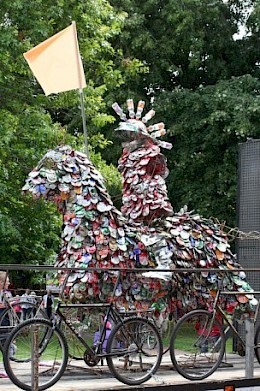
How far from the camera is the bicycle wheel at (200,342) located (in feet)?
21.9

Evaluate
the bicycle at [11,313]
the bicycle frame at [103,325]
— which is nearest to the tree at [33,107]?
the bicycle at [11,313]

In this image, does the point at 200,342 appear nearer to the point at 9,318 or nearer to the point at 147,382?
the point at 147,382

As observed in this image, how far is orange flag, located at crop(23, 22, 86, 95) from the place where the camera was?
28.3ft

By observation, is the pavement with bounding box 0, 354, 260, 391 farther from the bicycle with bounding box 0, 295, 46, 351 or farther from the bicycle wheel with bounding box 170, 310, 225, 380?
the bicycle with bounding box 0, 295, 46, 351

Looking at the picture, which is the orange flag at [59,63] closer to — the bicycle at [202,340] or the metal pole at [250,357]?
the bicycle at [202,340]

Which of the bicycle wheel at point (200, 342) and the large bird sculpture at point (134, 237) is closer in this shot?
the bicycle wheel at point (200, 342)

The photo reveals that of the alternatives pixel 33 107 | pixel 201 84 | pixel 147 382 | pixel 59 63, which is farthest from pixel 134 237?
pixel 201 84

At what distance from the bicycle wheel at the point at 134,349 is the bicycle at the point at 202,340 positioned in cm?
21

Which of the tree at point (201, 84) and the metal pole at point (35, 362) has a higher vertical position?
the tree at point (201, 84)

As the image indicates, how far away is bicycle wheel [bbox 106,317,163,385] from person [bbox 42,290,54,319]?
21.7 inches

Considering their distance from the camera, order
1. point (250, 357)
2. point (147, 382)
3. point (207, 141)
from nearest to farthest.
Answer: point (147, 382) < point (250, 357) < point (207, 141)

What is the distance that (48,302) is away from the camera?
21.8 ft

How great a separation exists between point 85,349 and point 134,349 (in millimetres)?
411

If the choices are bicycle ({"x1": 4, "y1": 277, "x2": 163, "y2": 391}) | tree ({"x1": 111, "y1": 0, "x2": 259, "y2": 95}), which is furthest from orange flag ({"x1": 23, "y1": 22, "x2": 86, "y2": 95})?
tree ({"x1": 111, "y1": 0, "x2": 259, "y2": 95})
